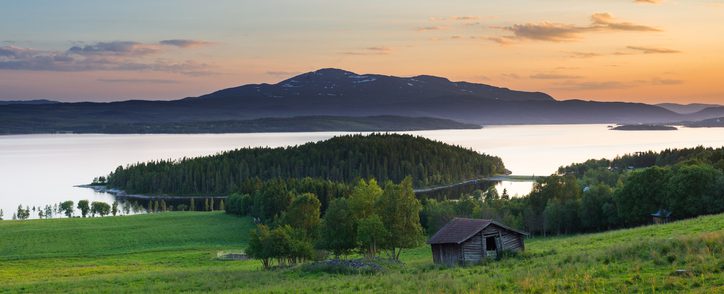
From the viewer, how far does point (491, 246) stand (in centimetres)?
4166

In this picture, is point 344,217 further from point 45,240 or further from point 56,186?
point 56,186

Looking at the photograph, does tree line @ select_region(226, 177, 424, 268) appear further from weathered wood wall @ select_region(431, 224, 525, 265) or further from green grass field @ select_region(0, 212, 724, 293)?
weathered wood wall @ select_region(431, 224, 525, 265)

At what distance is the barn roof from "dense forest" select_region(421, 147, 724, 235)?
32.6 m

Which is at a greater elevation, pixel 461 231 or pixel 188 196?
pixel 461 231

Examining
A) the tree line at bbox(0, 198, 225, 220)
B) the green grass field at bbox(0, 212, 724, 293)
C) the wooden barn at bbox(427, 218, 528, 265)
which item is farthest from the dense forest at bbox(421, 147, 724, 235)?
the tree line at bbox(0, 198, 225, 220)

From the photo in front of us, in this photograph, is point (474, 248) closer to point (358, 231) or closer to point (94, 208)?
point (358, 231)

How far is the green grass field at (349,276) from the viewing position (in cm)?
2366

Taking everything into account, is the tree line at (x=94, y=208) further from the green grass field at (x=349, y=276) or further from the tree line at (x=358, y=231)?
the tree line at (x=358, y=231)

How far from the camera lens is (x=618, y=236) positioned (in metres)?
44.5

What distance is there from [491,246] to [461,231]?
6.98 ft

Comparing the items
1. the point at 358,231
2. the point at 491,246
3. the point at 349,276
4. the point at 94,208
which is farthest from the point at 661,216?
the point at 94,208

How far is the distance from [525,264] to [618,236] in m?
14.2

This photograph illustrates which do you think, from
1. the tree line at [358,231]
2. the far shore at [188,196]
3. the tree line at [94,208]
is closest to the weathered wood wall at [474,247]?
the tree line at [358,231]

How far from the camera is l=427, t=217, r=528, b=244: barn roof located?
4034cm
